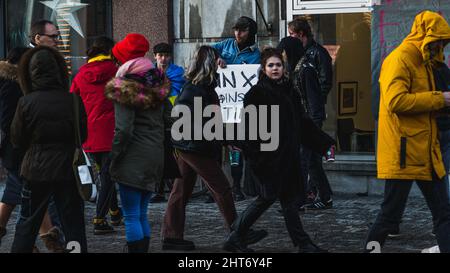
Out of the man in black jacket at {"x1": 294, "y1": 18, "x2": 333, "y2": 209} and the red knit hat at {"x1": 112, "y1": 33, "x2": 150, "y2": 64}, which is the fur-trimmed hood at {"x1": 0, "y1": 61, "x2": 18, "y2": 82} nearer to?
the red knit hat at {"x1": 112, "y1": 33, "x2": 150, "y2": 64}

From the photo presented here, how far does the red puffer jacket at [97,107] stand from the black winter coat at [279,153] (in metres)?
2.04

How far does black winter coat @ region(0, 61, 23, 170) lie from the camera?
324 inches

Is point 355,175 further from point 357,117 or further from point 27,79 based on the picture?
point 27,79

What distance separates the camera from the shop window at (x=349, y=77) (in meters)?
12.5

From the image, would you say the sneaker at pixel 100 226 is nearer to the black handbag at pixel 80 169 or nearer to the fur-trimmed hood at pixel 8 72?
the fur-trimmed hood at pixel 8 72

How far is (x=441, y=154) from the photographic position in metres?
7.86

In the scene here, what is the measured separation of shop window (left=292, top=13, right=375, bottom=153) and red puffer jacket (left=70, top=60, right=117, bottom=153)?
3592 millimetres

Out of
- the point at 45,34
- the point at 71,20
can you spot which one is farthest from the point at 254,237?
the point at 71,20

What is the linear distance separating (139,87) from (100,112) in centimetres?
240

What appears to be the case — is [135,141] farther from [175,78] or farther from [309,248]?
[175,78]

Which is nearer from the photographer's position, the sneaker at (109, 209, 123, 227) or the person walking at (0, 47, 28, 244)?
the person walking at (0, 47, 28, 244)

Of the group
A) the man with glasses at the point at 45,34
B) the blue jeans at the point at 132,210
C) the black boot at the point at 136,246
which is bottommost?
the black boot at the point at 136,246

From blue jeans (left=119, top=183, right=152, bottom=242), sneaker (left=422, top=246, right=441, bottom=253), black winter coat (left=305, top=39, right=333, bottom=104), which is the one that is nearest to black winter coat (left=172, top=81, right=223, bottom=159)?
blue jeans (left=119, top=183, right=152, bottom=242)

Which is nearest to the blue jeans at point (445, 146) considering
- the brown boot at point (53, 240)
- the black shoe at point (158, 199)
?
the brown boot at point (53, 240)
